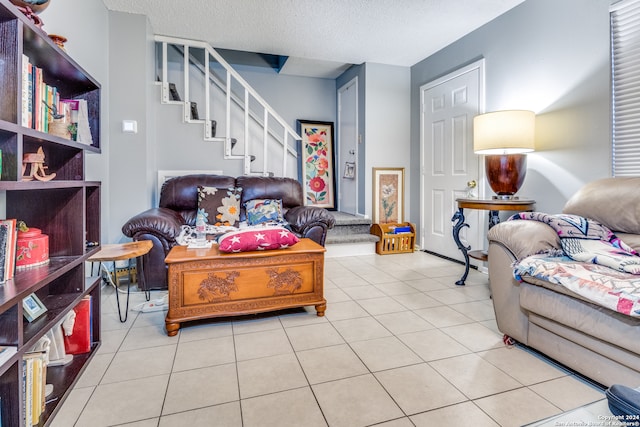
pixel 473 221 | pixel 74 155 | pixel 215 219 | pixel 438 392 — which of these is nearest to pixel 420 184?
pixel 473 221

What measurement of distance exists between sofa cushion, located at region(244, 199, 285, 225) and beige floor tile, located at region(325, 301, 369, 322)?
3.60 feet

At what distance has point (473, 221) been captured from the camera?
361cm

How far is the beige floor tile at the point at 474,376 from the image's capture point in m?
1.51

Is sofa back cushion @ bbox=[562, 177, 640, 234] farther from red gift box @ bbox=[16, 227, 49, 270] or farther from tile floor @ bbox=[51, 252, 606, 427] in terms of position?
red gift box @ bbox=[16, 227, 49, 270]

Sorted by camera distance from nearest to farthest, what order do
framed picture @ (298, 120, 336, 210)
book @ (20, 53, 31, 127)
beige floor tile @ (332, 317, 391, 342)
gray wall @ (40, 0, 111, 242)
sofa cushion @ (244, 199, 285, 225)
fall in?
1. book @ (20, 53, 31, 127)
2. beige floor tile @ (332, 317, 391, 342)
3. gray wall @ (40, 0, 111, 242)
4. sofa cushion @ (244, 199, 285, 225)
5. framed picture @ (298, 120, 336, 210)

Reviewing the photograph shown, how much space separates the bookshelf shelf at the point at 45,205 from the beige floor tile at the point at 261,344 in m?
0.75

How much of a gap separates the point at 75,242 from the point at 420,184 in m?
3.82

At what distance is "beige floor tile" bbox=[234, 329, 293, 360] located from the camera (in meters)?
1.83

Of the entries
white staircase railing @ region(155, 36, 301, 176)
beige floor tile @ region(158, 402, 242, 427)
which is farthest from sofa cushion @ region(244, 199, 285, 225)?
beige floor tile @ region(158, 402, 242, 427)

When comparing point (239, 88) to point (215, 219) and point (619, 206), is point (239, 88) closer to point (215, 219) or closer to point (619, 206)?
point (215, 219)

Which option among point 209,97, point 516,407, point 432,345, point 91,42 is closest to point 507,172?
point 432,345

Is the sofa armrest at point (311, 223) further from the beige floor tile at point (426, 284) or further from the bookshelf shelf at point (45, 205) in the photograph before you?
the bookshelf shelf at point (45, 205)

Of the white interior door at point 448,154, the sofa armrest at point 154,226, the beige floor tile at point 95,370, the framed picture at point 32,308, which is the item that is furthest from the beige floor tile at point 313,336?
the white interior door at point 448,154

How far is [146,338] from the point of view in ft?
6.66
